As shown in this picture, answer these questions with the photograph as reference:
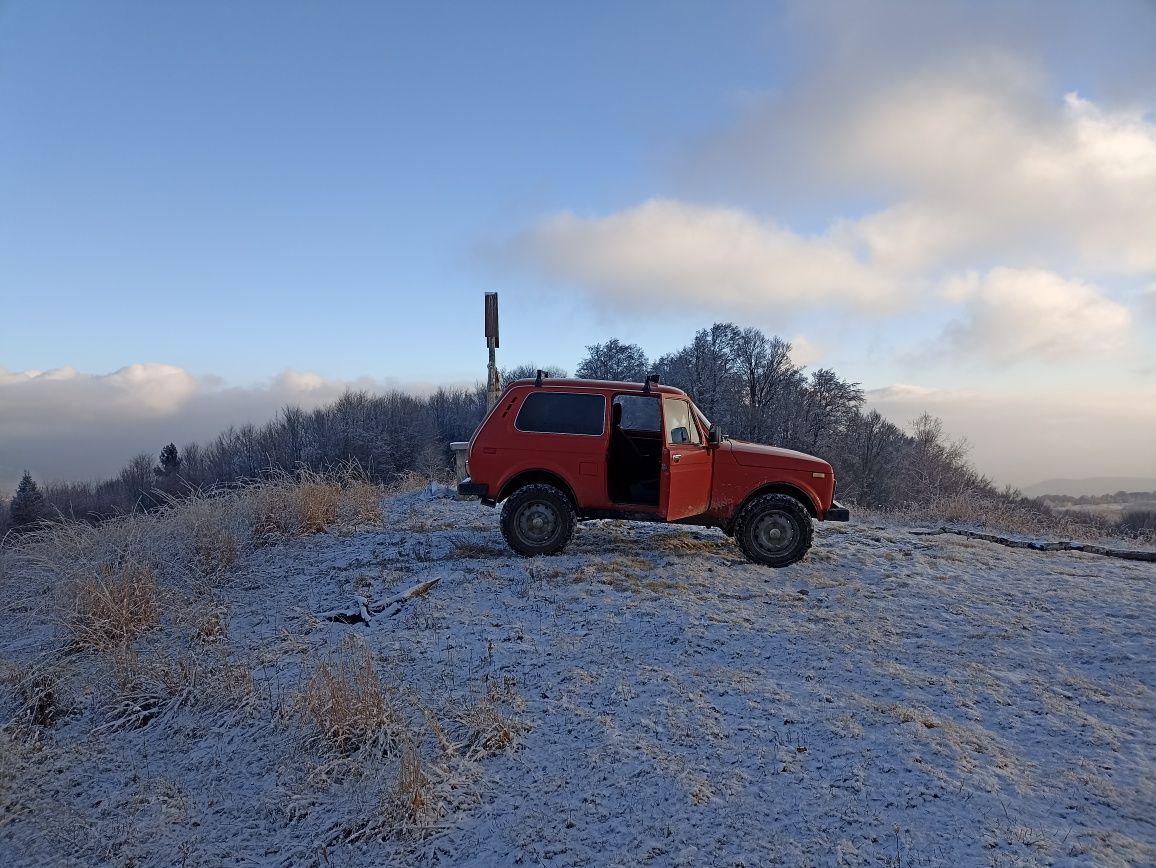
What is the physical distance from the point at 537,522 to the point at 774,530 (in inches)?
110

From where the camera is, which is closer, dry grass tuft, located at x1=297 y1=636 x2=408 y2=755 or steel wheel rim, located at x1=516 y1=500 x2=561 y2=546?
dry grass tuft, located at x1=297 y1=636 x2=408 y2=755

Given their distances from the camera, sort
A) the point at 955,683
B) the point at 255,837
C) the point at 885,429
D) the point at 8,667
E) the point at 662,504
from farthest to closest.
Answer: the point at 885,429
the point at 662,504
the point at 8,667
the point at 955,683
the point at 255,837

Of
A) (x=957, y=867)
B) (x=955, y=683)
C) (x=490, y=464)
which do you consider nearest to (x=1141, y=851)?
(x=957, y=867)

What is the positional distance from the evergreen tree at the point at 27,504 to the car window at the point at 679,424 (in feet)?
136

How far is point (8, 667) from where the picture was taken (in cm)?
506

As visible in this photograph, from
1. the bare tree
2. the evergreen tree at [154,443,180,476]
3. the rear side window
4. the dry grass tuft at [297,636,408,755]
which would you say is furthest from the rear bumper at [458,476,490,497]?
the evergreen tree at [154,443,180,476]

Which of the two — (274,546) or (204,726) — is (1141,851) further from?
(274,546)

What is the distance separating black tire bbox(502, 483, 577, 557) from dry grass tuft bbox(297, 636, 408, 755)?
132 inches

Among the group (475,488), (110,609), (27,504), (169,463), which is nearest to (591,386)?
(475,488)

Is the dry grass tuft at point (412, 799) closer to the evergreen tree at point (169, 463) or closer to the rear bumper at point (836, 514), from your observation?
the rear bumper at point (836, 514)

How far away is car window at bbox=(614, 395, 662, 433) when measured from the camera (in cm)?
785

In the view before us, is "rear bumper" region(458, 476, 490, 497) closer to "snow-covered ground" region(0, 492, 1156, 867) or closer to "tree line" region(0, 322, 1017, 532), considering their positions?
"snow-covered ground" region(0, 492, 1156, 867)

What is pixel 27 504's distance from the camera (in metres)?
43.2

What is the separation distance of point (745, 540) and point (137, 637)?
20.4 feet
